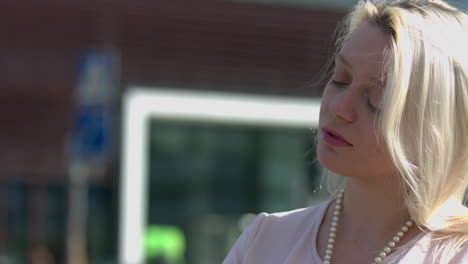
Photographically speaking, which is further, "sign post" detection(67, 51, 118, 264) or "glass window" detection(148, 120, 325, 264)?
"glass window" detection(148, 120, 325, 264)

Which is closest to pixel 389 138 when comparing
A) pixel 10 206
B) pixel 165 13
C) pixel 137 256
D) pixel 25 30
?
pixel 137 256

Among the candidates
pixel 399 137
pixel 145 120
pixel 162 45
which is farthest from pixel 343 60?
pixel 162 45

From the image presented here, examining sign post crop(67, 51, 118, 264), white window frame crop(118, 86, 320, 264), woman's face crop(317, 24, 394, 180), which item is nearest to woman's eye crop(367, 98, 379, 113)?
woman's face crop(317, 24, 394, 180)

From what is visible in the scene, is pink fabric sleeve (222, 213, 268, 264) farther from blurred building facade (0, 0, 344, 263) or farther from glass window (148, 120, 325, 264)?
blurred building facade (0, 0, 344, 263)

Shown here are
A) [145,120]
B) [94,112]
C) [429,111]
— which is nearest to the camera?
[429,111]

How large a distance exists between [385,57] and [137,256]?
7527mm

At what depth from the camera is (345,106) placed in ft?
4.88

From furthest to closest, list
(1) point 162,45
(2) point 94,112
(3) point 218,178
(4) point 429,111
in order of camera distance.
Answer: (1) point 162,45
(3) point 218,178
(2) point 94,112
(4) point 429,111

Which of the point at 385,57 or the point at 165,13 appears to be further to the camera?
the point at 165,13

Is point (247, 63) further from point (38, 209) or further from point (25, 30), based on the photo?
point (38, 209)

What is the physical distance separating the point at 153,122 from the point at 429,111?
7434 millimetres

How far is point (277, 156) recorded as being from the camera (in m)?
9.34

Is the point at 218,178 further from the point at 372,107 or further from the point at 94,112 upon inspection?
the point at 372,107

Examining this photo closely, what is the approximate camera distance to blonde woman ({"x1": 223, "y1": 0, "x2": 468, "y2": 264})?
144 centimetres
